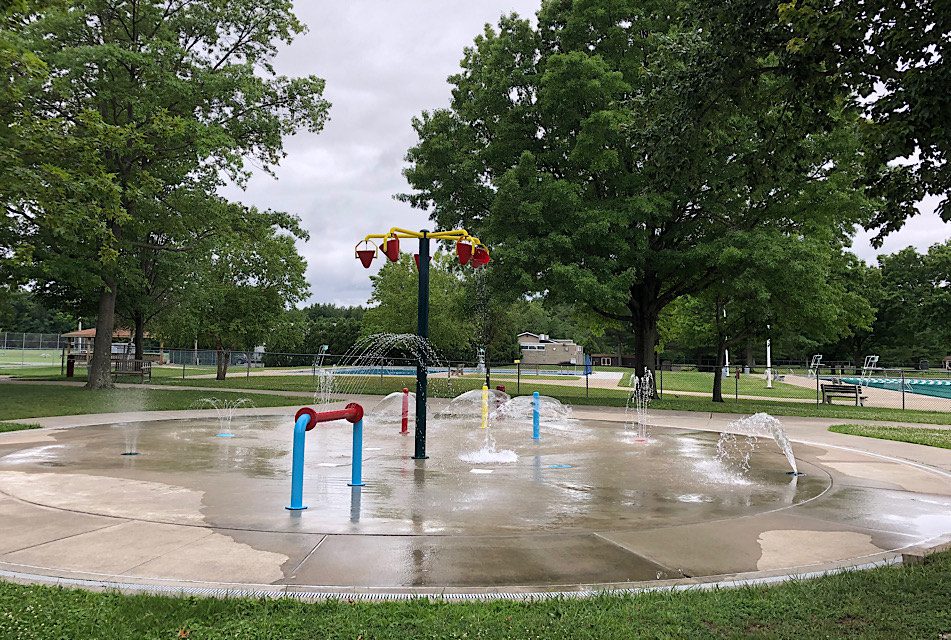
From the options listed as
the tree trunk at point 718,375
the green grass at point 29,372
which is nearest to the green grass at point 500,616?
the tree trunk at point 718,375

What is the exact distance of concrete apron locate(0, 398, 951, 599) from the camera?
4832 mm

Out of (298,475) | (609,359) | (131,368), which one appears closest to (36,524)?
(298,475)

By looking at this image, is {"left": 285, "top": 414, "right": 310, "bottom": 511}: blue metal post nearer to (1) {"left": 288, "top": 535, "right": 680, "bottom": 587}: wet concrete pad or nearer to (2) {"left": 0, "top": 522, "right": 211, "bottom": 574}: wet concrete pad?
(2) {"left": 0, "top": 522, "right": 211, "bottom": 574}: wet concrete pad

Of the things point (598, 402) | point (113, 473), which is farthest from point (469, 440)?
point (598, 402)

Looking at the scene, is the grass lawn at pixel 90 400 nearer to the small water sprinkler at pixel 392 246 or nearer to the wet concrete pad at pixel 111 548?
the small water sprinkler at pixel 392 246

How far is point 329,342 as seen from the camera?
222 feet

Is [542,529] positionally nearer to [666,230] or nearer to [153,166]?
[666,230]

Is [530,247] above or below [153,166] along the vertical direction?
below

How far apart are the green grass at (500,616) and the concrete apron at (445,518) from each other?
0.97 ft

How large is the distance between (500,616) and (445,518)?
272cm

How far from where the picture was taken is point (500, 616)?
3.97 meters

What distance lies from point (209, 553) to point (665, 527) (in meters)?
4.25

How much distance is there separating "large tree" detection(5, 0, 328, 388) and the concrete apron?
9556mm

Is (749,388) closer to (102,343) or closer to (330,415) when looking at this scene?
(102,343)
